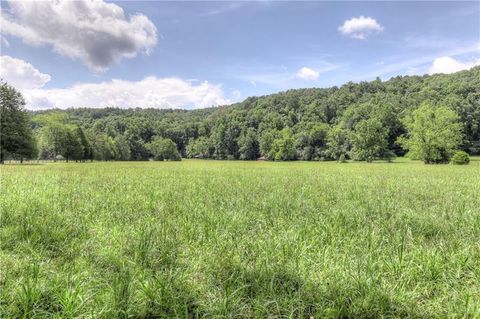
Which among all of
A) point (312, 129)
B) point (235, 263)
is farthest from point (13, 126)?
point (312, 129)

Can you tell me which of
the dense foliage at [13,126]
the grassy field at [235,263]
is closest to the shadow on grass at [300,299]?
the grassy field at [235,263]

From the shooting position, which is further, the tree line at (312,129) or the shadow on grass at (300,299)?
the tree line at (312,129)

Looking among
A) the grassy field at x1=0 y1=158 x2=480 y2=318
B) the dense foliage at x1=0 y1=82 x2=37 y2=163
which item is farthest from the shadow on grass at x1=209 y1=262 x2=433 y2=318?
the dense foliage at x1=0 y1=82 x2=37 y2=163

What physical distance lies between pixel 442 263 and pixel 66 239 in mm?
6190

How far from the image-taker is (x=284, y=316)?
319 cm

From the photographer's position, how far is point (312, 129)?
376 feet

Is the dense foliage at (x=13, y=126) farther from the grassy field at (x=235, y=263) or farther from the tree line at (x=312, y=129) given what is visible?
the grassy field at (x=235, y=263)

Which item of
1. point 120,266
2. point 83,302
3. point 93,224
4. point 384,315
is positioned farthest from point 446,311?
point 93,224

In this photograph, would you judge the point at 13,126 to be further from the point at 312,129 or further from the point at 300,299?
the point at 312,129

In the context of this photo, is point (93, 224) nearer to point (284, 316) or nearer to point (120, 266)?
point (120, 266)

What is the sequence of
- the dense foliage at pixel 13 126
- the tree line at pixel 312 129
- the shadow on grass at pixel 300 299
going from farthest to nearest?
the tree line at pixel 312 129 < the dense foliage at pixel 13 126 < the shadow on grass at pixel 300 299

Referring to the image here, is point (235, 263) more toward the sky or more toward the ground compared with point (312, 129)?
more toward the ground

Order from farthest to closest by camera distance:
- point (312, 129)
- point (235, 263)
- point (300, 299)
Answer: point (312, 129), point (235, 263), point (300, 299)

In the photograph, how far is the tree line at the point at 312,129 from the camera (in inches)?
2516
